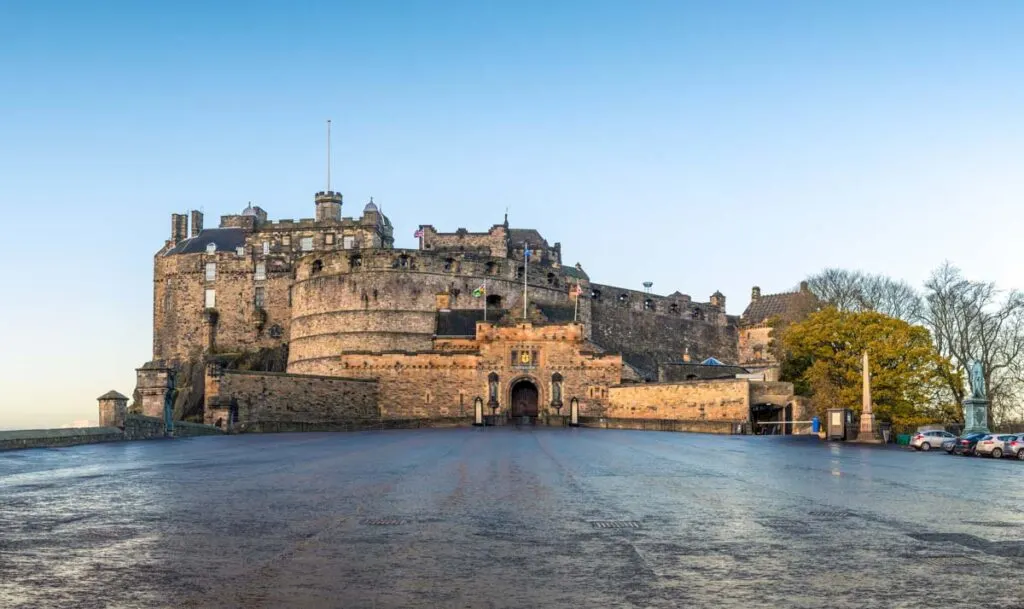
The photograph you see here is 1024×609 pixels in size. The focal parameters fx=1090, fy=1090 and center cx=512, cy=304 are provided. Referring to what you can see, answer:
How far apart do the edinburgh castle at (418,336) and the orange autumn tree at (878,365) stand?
3636 millimetres

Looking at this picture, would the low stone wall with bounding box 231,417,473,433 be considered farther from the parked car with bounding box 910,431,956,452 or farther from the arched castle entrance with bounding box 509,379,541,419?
the parked car with bounding box 910,431,956,452

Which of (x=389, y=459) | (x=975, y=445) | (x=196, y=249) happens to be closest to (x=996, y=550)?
(x=389, y=459)

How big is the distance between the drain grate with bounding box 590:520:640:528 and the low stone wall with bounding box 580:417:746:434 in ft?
133

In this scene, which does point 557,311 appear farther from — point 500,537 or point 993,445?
point 500,537

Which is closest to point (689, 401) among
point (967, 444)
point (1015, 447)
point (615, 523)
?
point (967, 444)

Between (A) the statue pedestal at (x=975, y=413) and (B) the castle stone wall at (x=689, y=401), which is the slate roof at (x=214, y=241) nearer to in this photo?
(B) the castle stone wall at (x=689, y=401)

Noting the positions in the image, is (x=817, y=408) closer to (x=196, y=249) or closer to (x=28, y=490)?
(x=28, y=490)

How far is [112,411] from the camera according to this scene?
111 ft

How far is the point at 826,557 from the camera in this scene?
10.1 meters

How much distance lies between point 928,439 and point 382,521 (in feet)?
93.2

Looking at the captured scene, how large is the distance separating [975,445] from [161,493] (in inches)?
1021

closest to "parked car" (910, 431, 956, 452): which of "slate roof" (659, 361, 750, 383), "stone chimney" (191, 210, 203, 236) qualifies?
"slate roof" (659, 361, 750, 383)

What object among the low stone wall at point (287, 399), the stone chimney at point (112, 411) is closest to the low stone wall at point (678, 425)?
the low stone wall at point (287, 399)

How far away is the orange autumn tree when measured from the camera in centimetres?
5091
